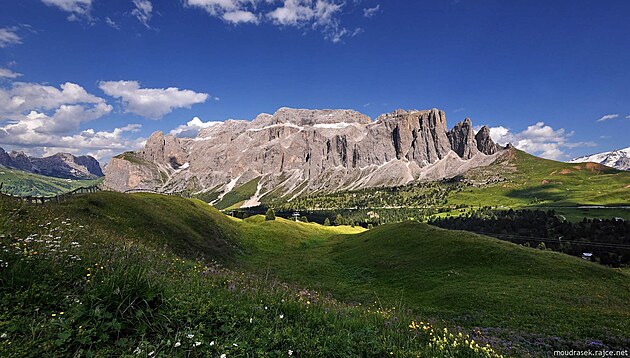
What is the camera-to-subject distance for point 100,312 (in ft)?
21.3

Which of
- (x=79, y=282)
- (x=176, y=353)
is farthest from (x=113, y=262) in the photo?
(x=176, y=353)

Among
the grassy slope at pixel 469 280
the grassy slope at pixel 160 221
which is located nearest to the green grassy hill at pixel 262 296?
the grassy slope at pixel 469 280

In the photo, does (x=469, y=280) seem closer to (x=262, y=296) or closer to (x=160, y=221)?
(x=262, y=296)

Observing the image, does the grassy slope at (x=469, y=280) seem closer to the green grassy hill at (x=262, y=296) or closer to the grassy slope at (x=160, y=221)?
the green grassy hill at (x=262, y=296)

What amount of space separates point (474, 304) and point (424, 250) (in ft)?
75.5

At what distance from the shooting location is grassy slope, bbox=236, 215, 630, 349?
25.0m

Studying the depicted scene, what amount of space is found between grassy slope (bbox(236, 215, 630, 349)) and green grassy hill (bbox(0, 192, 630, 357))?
23cm

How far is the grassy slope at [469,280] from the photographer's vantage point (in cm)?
2497

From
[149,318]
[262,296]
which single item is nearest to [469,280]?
[262,296]

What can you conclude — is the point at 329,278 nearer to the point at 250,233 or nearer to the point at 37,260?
the point at 250,233

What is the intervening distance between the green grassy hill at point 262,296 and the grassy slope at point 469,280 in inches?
9.1

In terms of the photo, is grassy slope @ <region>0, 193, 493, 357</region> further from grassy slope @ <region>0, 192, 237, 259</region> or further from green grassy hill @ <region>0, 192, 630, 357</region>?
grassy slope @ <region>0, 192, 237, 259</region>

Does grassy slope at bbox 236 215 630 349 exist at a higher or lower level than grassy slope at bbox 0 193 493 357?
lower

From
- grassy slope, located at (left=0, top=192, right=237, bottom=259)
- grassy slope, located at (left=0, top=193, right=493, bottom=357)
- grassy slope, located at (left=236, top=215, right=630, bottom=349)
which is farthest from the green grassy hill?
grassy slope, located at (left=0, top=192, right=237, bottom=259)
